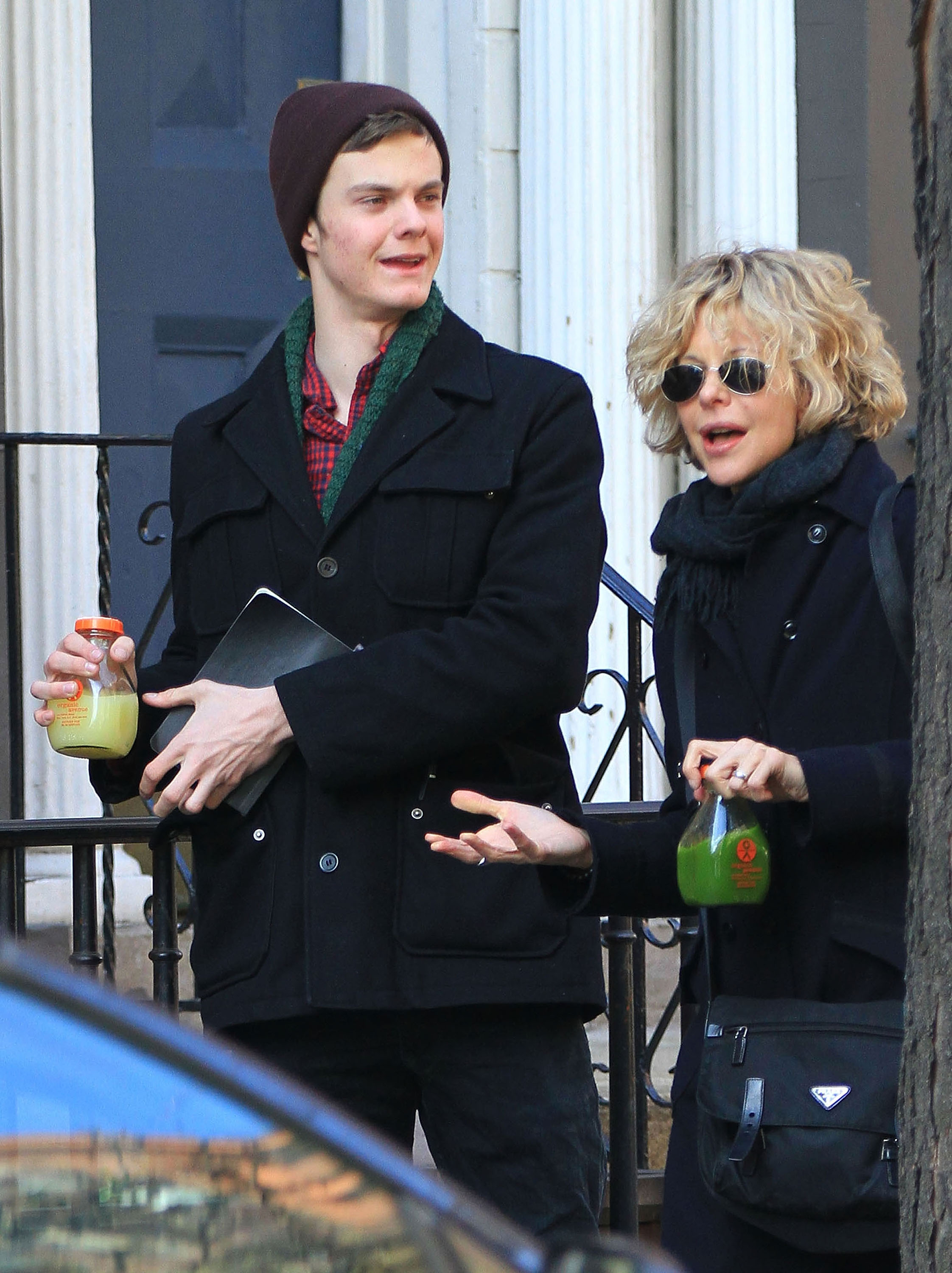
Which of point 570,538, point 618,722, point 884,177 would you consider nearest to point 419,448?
point 570,538

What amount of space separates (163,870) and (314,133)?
4.41 feet

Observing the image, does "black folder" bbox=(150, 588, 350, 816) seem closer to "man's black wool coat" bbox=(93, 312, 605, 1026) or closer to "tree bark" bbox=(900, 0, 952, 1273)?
"man's black wool coat" bbox=(93, 312, 605, 1026)

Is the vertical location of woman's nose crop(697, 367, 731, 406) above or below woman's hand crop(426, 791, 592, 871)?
above

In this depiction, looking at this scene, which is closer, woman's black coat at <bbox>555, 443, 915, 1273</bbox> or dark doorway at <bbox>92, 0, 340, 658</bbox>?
woman's black coat at <bbox>555, 443, 915, 1273</bbox>

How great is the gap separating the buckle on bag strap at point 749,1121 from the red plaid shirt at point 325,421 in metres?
1.02

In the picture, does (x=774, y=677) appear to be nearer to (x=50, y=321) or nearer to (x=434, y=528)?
(x=434, y=528)

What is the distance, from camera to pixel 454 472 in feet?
8.26

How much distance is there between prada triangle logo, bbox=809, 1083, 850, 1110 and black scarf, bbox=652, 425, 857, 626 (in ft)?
2.08

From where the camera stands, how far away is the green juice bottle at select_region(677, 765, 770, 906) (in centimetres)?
225

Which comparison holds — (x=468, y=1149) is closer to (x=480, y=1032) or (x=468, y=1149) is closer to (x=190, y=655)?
(x=480, y=1032)

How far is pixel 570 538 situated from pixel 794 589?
33 cm

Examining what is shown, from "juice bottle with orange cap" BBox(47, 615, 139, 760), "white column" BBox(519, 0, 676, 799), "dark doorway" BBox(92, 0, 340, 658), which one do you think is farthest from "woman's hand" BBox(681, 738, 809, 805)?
"dark doorway" BBox(92, 0, 340, 658)

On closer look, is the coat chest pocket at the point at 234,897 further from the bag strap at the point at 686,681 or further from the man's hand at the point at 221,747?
the bag strap at the point at 686,681

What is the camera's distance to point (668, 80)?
5.80 meters
